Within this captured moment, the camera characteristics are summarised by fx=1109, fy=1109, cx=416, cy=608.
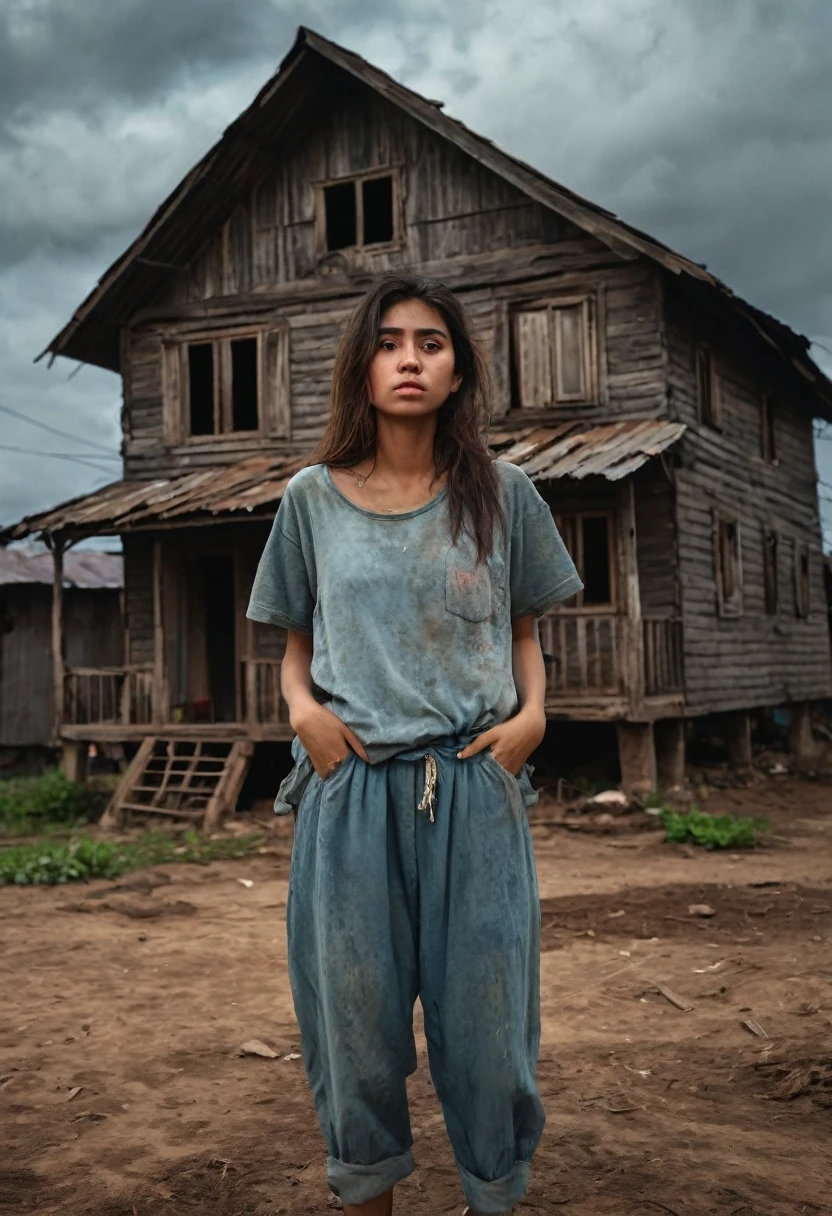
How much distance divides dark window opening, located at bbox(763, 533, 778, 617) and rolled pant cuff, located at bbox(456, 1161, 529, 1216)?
597 inches

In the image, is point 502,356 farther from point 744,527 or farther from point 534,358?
point 744,527

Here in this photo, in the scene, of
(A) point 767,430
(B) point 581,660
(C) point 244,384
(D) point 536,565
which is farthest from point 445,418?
(A) point 767,430

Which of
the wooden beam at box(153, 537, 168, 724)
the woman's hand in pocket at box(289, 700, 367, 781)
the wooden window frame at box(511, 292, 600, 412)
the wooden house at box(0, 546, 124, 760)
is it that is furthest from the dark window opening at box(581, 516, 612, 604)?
the woman's hand in pocket at box(289, 700, 367, 781)

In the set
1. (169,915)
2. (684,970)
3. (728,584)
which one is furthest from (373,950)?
(728,584)

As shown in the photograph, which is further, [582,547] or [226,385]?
[226,385]

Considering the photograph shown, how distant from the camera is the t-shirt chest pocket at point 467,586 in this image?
7.57ft

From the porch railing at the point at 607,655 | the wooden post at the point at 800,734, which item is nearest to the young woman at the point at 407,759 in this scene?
the porch railing at the point at 607,655

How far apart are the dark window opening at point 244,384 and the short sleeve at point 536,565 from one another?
42.5 ft

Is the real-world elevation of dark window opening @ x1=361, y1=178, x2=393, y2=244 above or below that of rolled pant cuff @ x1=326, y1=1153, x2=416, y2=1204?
above

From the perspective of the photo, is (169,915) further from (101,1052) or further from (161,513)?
(161,513)

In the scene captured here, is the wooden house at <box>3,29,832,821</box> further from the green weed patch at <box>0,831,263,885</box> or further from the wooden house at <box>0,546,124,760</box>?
the wooden house at <box>0,546,124,760</box>

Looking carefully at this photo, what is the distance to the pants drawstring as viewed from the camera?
2213mm

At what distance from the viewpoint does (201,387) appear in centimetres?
1556

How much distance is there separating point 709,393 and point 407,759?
43.7ft
